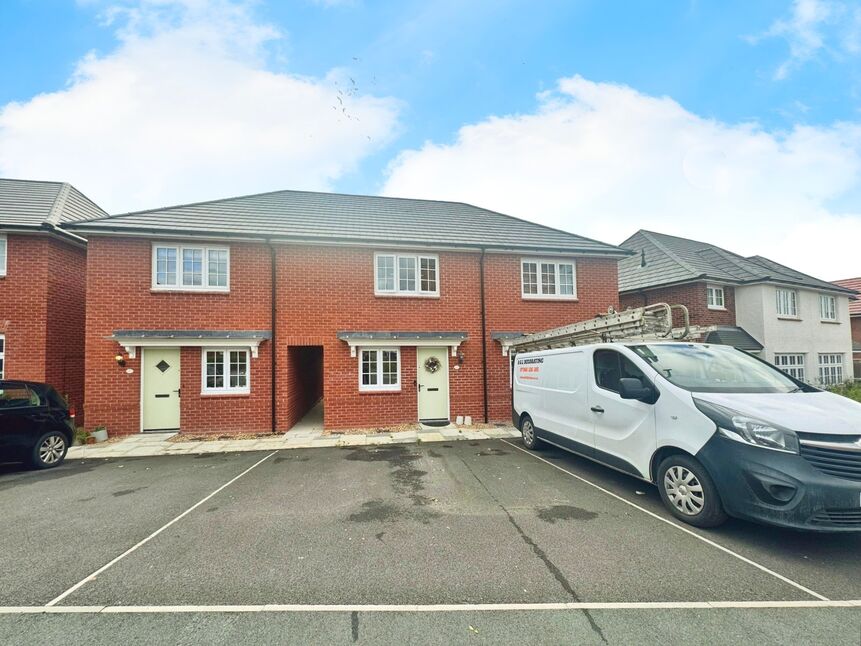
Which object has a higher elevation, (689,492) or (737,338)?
(737,338)

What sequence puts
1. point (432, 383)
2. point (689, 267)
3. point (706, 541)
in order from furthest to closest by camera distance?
1. point (689, 267)
2. point (432, 383)
3. point (706, 541)

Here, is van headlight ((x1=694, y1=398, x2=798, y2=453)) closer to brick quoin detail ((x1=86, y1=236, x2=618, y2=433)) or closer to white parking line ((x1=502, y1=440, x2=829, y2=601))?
white parking line ((x1=502, y1=440, x2=829, y2=601))

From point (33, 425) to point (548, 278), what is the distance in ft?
41.0

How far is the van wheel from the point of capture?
7.25m

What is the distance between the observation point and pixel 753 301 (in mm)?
15141

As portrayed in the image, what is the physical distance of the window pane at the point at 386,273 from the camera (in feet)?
35.0

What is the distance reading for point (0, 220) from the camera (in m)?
9.76

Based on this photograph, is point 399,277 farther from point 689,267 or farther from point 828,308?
point 828,308

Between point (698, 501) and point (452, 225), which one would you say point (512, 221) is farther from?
point (698, 501)

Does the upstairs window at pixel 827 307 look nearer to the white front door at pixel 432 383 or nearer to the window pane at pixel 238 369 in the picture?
the white front door at pixel 432 383

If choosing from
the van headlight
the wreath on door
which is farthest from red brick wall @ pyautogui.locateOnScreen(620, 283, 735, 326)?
the van headlight

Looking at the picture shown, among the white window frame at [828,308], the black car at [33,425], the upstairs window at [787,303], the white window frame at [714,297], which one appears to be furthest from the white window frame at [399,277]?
the white window frame at [828,308]

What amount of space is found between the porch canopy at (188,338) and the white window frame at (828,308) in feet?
77.8

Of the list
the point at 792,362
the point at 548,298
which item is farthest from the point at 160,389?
the point at 792,362
